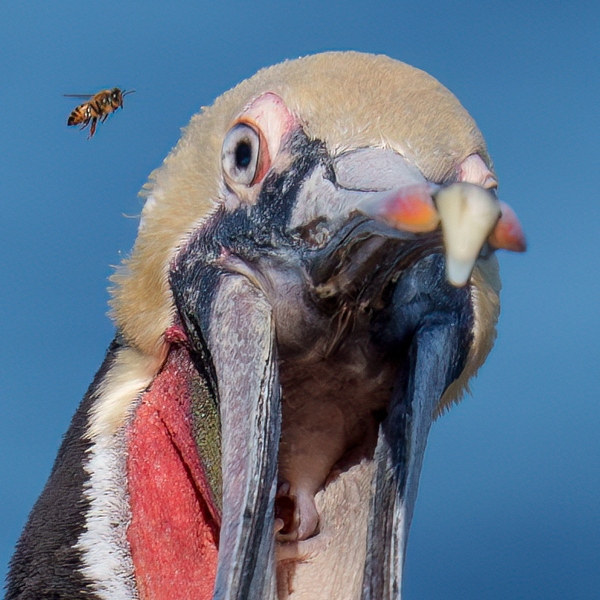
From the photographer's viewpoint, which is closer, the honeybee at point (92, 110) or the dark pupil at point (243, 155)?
the dark pupil at point (243, 155)

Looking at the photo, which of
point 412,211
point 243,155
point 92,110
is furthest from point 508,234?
point 92,110

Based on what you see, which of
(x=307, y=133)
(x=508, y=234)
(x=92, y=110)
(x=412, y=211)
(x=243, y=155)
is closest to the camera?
(x=412, y=211)

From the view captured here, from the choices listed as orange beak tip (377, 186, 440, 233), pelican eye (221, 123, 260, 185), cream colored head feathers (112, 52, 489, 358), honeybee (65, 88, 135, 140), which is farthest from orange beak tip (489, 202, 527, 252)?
honeybee (65, 88, 135, 140)

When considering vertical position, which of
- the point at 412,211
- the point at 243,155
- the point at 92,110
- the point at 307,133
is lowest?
the point at 412,211

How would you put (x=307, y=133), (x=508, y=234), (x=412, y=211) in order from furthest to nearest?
1. (x=307, y=133)
2. (x=508, y=234)
3. (x=412, y=211)

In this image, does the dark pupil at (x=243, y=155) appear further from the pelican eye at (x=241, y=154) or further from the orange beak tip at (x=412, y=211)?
the orange beak tip at (x=412, y=211)

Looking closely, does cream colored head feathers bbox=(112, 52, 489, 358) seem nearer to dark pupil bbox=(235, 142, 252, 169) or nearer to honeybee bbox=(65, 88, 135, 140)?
dark pupil bbox=(235, 142, 252, 169)

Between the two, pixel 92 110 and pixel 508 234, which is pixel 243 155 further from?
pixel 92 110

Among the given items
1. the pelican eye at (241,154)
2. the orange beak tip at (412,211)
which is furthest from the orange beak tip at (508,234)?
the pelican eye at (241,154)
